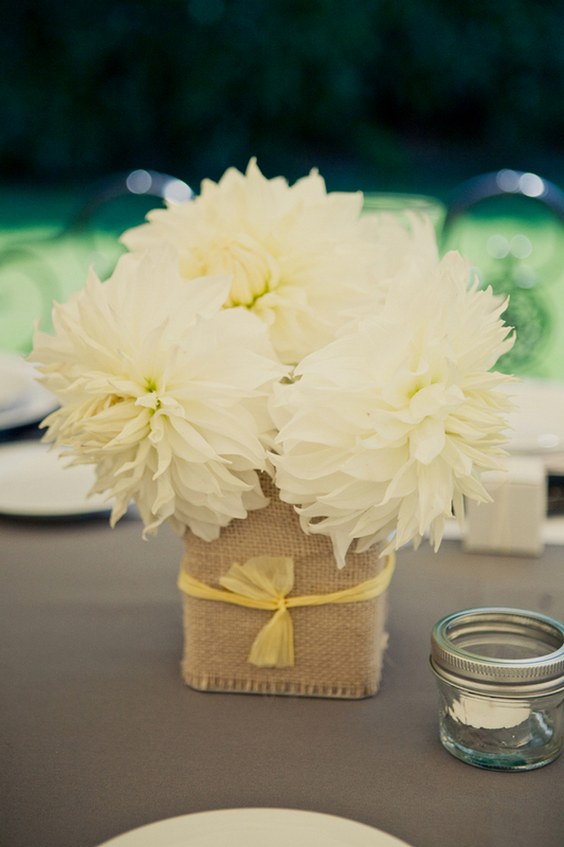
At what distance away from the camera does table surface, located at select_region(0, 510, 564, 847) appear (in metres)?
0.72

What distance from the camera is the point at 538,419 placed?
149cm

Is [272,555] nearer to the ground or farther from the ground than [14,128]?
nearer to the ground

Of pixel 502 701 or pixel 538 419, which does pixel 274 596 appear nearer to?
pixel 502 701

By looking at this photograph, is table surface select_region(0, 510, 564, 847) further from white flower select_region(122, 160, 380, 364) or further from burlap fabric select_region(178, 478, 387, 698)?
white flower select_region(122, 160, 380, 364)

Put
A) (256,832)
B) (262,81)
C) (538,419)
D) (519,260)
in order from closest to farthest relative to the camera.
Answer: (256,832) < (538,419) < (519,260) < (262,81)

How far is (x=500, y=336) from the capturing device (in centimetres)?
76

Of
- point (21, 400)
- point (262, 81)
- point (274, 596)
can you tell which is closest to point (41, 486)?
point (21, 400)

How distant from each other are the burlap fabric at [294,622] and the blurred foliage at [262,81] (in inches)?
361

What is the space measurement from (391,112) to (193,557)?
430 inches

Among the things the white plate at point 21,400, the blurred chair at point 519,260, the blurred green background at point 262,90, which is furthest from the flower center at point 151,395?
the blurred green background at point 262,90

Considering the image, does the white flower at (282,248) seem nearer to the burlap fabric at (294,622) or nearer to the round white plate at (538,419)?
the burlap fabric at (294,622)

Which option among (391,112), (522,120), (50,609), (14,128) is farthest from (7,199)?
(50,609)

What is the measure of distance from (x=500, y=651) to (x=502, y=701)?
75 millimetres

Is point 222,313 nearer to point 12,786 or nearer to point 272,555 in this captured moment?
point 272,555
